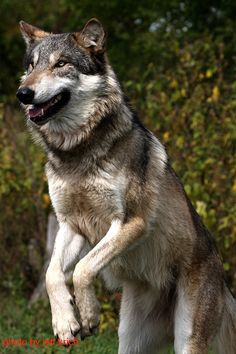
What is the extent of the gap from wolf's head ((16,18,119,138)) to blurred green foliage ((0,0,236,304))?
2.41 metres

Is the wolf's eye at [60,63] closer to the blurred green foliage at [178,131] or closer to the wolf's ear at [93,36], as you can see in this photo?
the wolf's ear at [93,36]

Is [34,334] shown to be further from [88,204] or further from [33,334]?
[88,204]

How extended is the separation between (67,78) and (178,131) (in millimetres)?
3282

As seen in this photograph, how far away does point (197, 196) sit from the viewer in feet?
27.0

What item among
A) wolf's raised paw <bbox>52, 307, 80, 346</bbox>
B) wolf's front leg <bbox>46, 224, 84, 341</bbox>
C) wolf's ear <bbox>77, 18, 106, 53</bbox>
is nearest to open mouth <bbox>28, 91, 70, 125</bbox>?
wolf's ear <bbox>77, 18, 106, 53</bbox>

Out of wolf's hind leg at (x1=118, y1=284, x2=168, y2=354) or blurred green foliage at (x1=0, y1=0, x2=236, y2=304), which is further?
blurred green foliage at (x1=0, y1=0, x2=236, y2=304)

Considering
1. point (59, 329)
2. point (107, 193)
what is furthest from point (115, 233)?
point (59, 329)

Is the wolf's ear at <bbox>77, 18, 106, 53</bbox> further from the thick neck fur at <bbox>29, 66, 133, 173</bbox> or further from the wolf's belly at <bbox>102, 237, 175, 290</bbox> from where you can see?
the wolf's belly at <bbox>102, 237, 175, 290</bbox>

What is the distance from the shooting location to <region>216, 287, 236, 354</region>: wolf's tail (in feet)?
20.2

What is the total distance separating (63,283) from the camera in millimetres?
5559

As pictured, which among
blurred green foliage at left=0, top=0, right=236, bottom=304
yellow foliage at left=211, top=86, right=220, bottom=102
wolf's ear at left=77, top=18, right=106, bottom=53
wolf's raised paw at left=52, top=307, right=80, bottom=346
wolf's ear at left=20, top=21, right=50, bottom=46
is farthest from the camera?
yellow foliage at left=211, top=86, right=220, bottom=102

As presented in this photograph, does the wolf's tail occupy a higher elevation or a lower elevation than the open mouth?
lower

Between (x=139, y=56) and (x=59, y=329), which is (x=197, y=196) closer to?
(x=59, y=329)

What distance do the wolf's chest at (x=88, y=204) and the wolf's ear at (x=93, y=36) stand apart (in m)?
0.90
